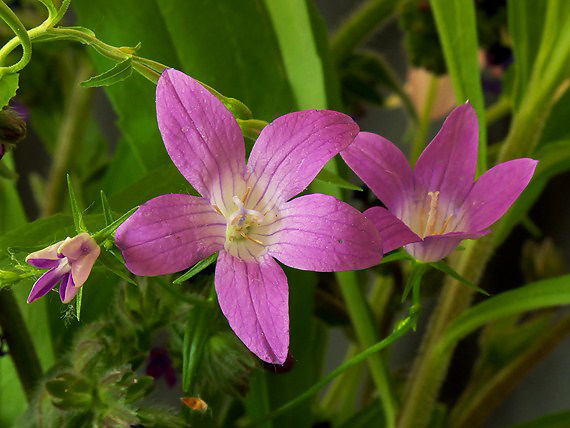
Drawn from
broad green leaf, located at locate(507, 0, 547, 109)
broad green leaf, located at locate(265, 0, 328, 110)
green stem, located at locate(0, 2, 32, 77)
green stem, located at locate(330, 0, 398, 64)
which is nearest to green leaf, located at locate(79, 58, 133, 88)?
green stem, located at locate(0, 2, 32, 77)

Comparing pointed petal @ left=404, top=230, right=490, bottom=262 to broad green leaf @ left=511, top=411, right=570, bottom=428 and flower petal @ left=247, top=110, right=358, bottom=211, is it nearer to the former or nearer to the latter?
flower petal @ left=247, top=110, right=358, bottom=211

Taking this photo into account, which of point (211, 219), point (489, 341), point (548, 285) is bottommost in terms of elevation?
point (489, 341)

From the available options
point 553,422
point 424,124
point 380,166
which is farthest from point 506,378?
point 380,166

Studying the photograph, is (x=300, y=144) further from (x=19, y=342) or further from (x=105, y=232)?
(x=19, y=342)

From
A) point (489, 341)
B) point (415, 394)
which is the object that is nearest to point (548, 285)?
point (415, 394)

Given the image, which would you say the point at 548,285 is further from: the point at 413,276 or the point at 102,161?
the point at 102,161

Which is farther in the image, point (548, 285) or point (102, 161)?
point (102, 161)

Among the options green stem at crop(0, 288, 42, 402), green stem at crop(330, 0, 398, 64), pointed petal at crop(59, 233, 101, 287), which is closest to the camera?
pointed petal at crop(59, 233, 101, 287)
